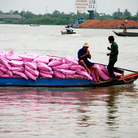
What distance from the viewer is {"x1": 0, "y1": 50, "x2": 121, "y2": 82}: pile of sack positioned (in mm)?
10688

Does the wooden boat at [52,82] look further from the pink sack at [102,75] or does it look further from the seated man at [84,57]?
the seated man at [84,57]

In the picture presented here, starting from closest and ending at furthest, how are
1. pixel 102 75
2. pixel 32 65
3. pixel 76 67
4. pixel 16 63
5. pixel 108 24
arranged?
1. pixel 32 65
2. pixel 16 63
3. pixel 76 67
4. pixel 102 75
5. pixel 108 24

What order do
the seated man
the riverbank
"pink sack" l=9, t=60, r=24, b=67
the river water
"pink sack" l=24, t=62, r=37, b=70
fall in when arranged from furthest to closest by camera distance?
1. the riverbank
2. the seated man
3. "pink sack" l=9, t=60, r=24, b=67
4. "pink sack" l=24, t=62, r=37, b=70
5. the river water

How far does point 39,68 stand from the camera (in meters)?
10.8

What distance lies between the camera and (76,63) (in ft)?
35.8

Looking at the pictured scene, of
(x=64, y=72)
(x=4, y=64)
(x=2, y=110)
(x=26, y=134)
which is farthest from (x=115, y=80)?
(x=26, y=134)

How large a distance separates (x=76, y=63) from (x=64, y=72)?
0.42m

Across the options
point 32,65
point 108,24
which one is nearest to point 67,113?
point 32,65

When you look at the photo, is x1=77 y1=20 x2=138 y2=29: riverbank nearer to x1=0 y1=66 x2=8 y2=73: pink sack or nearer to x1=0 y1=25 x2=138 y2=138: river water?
x1=0 y1=66 x2=8 y2=73: pink sack

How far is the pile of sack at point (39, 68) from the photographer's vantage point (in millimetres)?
10688

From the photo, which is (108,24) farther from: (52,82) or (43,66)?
(43,66)

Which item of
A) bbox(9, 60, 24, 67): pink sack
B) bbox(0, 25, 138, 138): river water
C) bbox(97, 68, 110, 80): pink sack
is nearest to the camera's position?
bbox(0, 25, 138, 138): river water

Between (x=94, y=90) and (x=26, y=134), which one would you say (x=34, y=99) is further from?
(x=26, y=134)

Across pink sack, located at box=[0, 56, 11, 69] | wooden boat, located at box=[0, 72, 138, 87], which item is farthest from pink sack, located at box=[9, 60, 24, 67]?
wooden boat, located at box=[0, 72, 138, 87]
